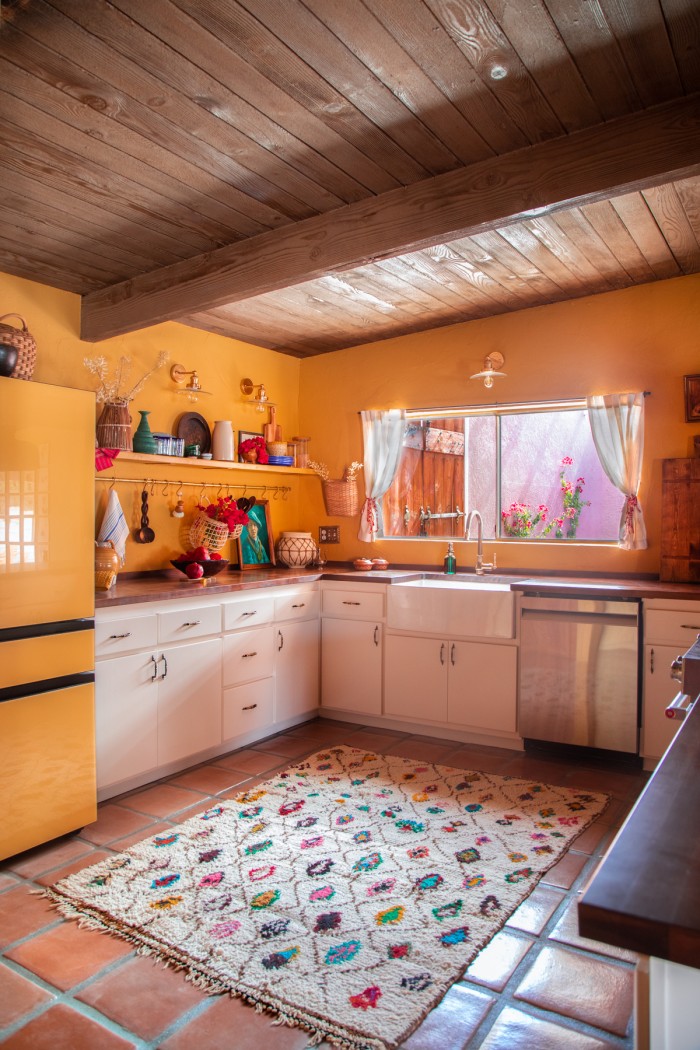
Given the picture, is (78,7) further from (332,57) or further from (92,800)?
(92,800)

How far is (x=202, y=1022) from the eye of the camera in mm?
1783

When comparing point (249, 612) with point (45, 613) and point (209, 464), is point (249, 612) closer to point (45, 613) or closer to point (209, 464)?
point (209, 464)

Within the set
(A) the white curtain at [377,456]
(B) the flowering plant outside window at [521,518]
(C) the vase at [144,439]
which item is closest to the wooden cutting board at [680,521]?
(B) the flowering plant outside window at [521,518]

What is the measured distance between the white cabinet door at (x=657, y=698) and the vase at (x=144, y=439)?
278 centimetres

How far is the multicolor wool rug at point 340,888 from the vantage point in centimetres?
191

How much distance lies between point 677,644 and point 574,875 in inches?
53.7

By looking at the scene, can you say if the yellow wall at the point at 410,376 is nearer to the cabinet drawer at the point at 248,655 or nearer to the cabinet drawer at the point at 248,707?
the cabinet drawer at the point at 248,655

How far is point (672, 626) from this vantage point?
11.2 ft

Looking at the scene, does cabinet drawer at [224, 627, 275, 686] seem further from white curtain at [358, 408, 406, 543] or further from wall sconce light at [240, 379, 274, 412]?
wall sconce light at [240, 379, 274, 412]

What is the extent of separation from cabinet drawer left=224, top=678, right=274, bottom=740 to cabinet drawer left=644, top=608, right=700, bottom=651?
2.02m

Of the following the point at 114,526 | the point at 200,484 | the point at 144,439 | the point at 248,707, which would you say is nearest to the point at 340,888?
the point at 248,707

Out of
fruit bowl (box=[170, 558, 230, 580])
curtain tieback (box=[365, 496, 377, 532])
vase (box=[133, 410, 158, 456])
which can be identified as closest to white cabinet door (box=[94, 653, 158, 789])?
fruit bowl (box=[170, 558, 230, 580])

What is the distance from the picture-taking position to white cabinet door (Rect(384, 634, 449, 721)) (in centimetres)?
402

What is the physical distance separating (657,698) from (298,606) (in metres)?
1.99
